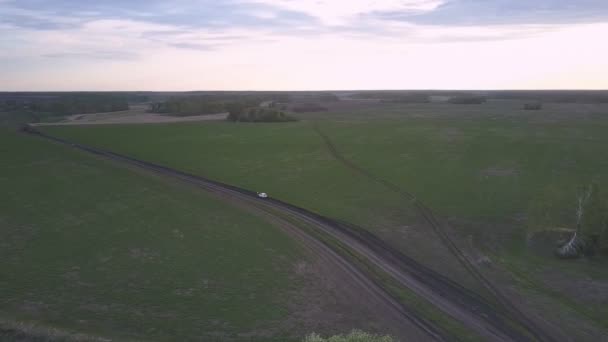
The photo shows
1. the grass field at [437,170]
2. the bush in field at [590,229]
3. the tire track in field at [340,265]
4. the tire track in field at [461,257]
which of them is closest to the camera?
the tire track in field at [340,265]

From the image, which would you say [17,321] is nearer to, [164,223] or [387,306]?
[164,223]

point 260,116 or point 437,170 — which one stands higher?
point 260,116

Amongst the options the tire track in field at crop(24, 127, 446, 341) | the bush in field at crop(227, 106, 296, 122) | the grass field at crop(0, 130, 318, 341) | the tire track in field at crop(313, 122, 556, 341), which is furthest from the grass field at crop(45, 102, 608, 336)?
the grass field at crop(0, 130, 318, 341)

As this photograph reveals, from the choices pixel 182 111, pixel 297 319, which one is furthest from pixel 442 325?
pixel 182 111

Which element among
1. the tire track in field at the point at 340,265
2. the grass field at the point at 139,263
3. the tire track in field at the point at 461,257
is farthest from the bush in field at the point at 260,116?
the grass field at the point at 139,263

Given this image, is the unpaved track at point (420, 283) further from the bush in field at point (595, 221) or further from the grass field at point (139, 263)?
the bush in field at point (595, 221)

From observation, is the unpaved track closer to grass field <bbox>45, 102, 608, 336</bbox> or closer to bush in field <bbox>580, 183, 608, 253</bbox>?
grass field <bbox>45, 102, 608, 336</bbox>

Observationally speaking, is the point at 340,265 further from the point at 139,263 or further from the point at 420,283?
the point at 139,263

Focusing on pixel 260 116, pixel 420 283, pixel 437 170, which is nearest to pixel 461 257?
pixel 420 283
